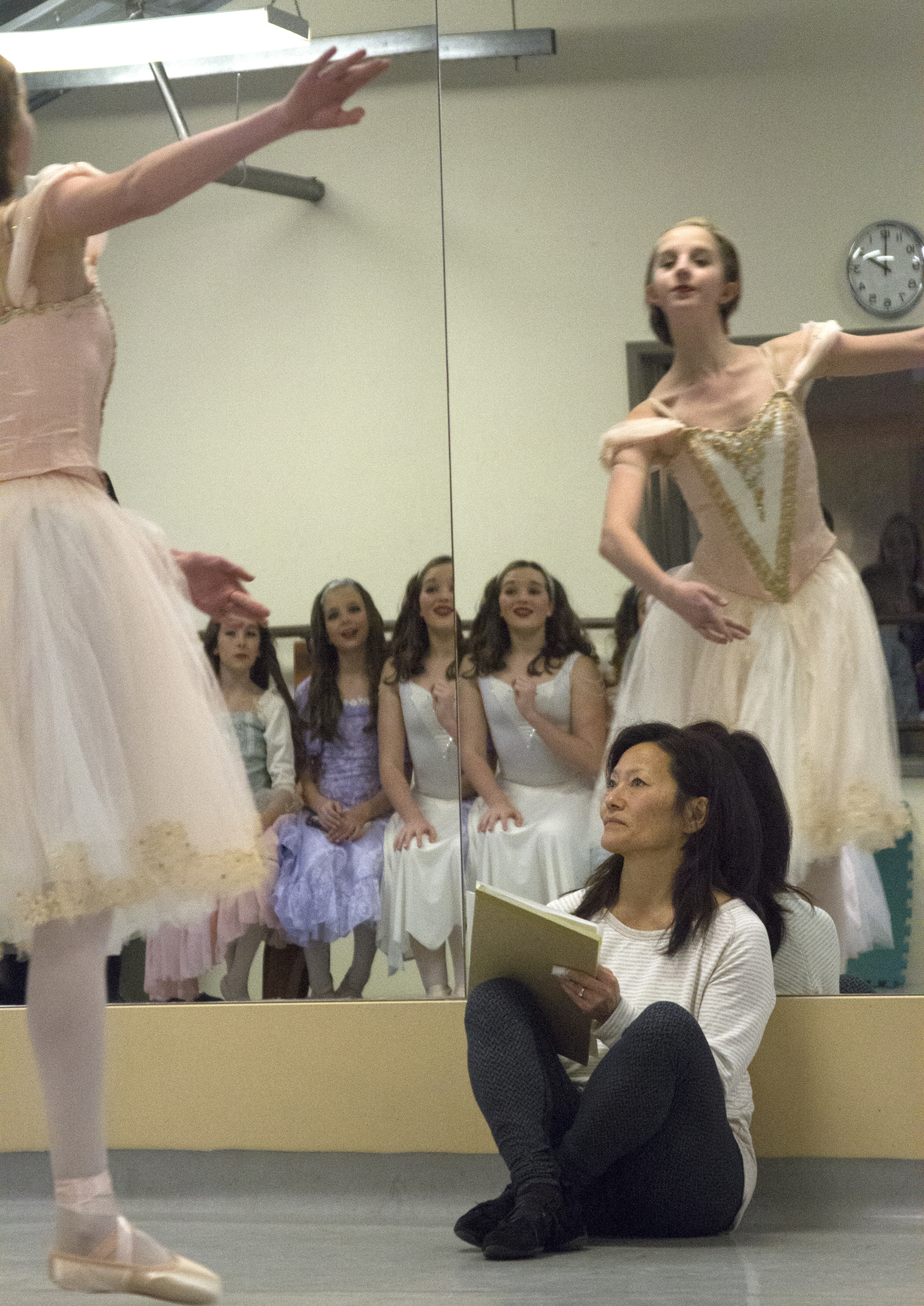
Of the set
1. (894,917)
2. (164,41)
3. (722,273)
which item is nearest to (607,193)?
(722,273)

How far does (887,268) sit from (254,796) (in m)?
1.29

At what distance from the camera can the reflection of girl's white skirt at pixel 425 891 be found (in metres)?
2.41

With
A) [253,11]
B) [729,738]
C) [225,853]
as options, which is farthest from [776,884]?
[253,11]

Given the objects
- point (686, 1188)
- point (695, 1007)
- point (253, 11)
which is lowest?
point (686, 1188)

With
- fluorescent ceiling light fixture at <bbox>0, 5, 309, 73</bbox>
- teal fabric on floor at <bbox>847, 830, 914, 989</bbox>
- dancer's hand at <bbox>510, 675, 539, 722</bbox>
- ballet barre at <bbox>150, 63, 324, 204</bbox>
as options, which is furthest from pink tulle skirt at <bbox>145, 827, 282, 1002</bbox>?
fluorescent ceiling light fixture at <bbox>0, 5, 309, 73</bbox>

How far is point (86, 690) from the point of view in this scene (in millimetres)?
1413

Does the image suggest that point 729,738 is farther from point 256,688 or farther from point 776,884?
point 256,688

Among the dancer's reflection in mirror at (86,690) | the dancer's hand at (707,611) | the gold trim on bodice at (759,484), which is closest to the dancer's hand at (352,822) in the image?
the dancer's hand at (707,611)

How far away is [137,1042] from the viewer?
2406 mm

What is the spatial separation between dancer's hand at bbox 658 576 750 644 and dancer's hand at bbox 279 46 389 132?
110cm

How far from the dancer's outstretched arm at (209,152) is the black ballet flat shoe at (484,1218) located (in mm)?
1238

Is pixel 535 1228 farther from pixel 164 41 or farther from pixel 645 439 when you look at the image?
pixel 164 41

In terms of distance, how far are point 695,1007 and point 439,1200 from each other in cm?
59

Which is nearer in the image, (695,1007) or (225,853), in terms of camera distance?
(225,853)
